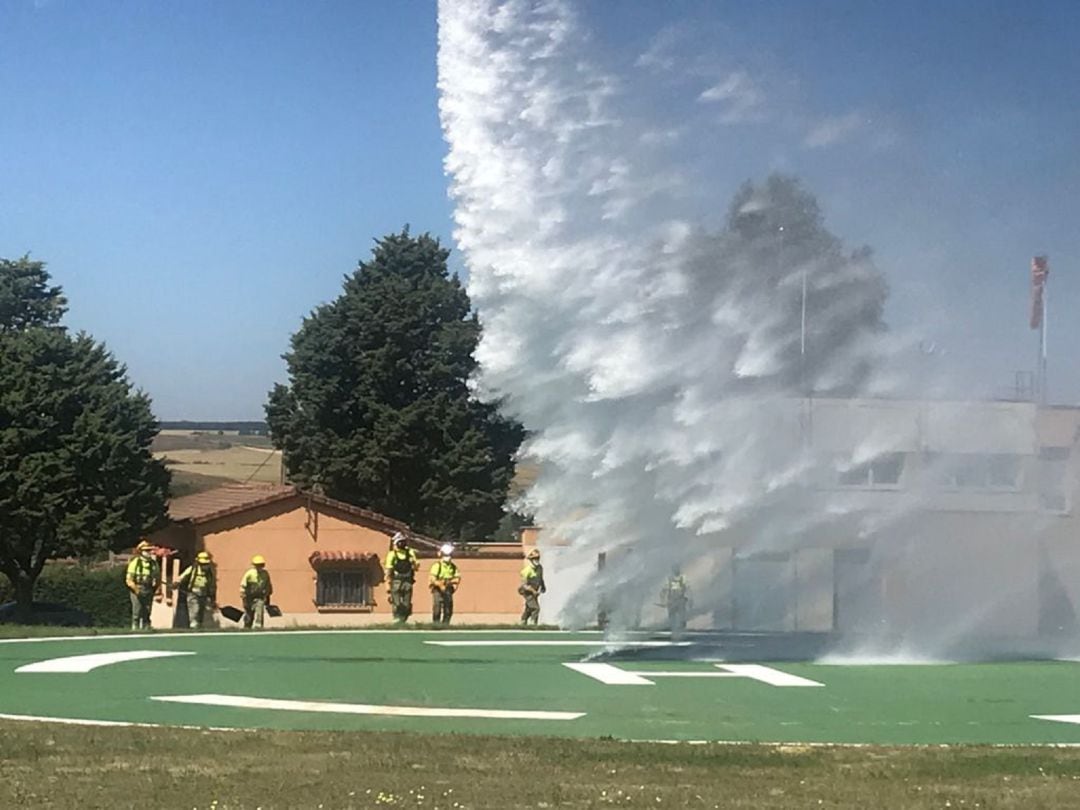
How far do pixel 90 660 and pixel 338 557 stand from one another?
2968cm

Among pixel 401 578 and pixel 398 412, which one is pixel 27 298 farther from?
pixel 401 578

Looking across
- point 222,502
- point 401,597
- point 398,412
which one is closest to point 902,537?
point 401,597

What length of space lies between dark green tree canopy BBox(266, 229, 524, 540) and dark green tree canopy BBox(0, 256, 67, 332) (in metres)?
16.3

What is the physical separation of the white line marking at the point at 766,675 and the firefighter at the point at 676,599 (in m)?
1.27

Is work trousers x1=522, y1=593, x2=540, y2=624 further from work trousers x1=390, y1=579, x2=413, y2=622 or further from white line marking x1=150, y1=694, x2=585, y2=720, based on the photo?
white line marking x1=150, y1=694, x2=585, y2=720

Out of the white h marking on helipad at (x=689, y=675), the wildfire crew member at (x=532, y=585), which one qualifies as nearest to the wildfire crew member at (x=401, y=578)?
the wildfire crew member at (x=532, y=585)

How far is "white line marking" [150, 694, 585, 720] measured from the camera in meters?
Result: 15.6

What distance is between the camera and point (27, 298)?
75.4 meters

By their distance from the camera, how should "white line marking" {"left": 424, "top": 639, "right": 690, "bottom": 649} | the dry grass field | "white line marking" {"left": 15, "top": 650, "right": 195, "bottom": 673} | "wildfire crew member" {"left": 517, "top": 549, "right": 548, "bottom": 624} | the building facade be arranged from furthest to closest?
the dry grass field
"wildfire crew member" {"left": 517, "top": 549, "right": 548, "bottom": 624}
"white line marking" {"left": 424, "top": 639, "right": 690, "bottom": 649}
the building facade
"white line marking" {"left": 15, "top": 650, "right": 195, "bottom": 673}

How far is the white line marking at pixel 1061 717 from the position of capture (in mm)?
15656

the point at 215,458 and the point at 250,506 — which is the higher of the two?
the point at 215,458

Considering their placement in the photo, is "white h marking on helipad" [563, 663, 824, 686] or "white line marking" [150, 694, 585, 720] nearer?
"white line marking" [150, 694, 585, 720]

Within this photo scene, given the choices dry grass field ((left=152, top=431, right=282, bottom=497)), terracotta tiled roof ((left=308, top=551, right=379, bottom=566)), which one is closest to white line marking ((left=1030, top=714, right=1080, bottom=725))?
terracotta tiled roof ((left=308, top=551, right=379, bottom=566))

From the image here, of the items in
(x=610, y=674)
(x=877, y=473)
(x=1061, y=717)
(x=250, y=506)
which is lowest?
(x=1061, y=717)
